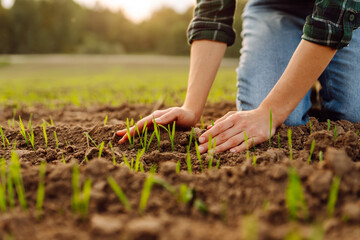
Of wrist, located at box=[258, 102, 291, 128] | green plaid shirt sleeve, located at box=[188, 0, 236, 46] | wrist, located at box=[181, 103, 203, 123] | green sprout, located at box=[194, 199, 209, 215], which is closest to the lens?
green sprout, located at box=[194, 199, 209, 215]

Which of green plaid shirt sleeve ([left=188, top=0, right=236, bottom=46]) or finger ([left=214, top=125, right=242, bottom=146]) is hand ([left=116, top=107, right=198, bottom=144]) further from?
green plaid shirt sleeve ([left=188, top=0, right=236, bottom=46])

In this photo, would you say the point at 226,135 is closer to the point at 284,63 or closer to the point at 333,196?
the point at 333,196

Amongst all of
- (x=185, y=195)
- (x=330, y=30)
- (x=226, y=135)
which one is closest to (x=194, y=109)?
(x=226, y=135)

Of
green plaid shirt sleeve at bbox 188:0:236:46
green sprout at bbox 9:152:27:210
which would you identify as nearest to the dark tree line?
green plaid shirt sleeve at bbox 188:0:236:46

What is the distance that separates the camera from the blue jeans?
2104mm

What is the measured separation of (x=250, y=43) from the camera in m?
2.48

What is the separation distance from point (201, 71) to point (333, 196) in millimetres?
1260

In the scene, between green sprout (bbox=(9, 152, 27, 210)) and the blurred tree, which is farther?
the blurred tree

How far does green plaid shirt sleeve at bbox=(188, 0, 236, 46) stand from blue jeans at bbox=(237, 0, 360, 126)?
344 millimetres

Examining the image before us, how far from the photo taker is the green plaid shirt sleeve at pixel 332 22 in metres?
1.48

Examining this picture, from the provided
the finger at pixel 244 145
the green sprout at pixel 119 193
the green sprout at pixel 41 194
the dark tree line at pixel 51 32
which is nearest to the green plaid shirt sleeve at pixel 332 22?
the finger at pixel 244 145

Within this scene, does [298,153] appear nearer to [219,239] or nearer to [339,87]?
[219,239]

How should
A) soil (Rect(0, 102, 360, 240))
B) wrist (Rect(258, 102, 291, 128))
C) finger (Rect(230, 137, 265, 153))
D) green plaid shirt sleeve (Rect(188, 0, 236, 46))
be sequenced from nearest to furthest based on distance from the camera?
soil (Rect(0, 102, 360, 240)), finger (Rect(230, 137, 265, 153)), wrist (Rect(258, 102, 291, 128)), green plaid shirt sleeve (Rect(188, 0, 236, 46))

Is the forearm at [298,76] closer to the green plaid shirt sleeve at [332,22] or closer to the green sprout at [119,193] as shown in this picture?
the green plaid shirt sleeve at [332,22]
